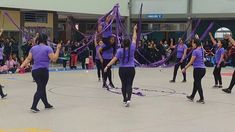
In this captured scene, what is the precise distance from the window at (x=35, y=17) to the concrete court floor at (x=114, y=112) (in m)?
14.9

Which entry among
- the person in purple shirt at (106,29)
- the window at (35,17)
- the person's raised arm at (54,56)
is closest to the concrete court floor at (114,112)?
the person's raised arm at (54,56)

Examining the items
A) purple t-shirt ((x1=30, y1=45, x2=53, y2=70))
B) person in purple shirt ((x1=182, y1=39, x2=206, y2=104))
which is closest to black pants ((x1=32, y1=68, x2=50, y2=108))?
purple t-shirt ((x1=30, y1=45, x2=53, y2=70))

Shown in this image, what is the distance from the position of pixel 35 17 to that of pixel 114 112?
20.9m

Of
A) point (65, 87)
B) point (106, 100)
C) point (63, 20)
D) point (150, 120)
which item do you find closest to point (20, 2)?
point (63, 20)

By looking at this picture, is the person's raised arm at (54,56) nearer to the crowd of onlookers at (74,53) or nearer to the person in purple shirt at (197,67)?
the person in purple shirt at (197,67)

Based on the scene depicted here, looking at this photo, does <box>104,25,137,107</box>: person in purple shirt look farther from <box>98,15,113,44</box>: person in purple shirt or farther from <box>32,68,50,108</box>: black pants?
<box>98,15,113,44</box>: person in purple shirt

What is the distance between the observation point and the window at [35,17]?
29875 mm

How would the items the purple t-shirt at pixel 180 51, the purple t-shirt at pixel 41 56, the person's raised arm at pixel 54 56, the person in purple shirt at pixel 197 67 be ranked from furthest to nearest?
the purple t-shirt at pixel 180 51
the person in purple shirt at pixel 197 67
the purple t-shirt at pixel 41 56
the person's raised arm at pixel 54 56

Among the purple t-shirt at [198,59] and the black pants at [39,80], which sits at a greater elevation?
the purple t-shirt at [198,59]

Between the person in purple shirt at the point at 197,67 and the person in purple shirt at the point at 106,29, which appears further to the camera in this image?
the person in purple shirt at the point at 106,29

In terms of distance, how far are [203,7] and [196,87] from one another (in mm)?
21582

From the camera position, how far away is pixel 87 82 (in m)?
17.3

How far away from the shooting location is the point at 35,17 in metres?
30.3

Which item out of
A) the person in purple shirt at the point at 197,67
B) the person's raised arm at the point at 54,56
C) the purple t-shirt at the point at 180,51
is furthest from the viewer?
A: the purple t-shirt at the point at 180,51
